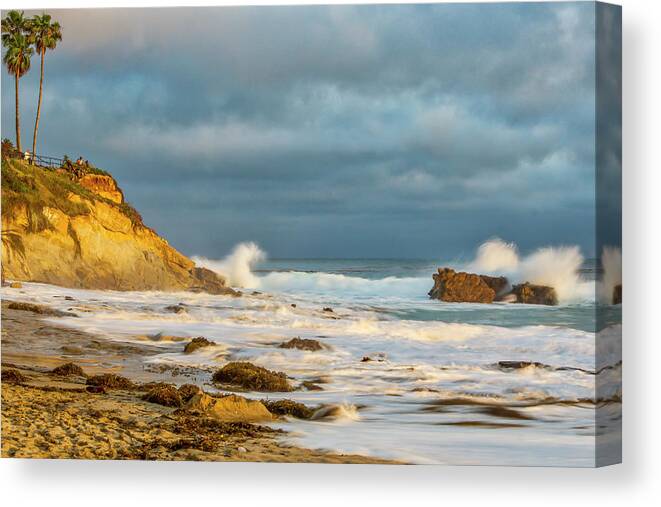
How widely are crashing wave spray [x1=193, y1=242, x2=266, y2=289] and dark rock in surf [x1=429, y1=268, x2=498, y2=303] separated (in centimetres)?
210

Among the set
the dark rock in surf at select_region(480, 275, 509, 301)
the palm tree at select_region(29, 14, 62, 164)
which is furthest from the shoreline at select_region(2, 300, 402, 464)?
the palm tree at select_region(29, 14, 62, 164)

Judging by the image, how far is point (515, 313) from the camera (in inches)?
439

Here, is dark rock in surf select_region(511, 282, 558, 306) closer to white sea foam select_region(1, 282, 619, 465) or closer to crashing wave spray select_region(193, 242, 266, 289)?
white sea foam select_region(1, 282, 619, 465)

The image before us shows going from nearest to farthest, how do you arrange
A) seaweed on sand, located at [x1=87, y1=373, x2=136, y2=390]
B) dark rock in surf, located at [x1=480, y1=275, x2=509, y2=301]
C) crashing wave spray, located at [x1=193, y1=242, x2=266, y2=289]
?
dark rock in surf, located at [x1=480, y1=275, x2=509, y2=301] → seaweed on sand, located at [x1=87, y1=373, x2=136, y2=390] → crashing wave spray, located at [x1=193, y1=242, x2=266, y2=289]

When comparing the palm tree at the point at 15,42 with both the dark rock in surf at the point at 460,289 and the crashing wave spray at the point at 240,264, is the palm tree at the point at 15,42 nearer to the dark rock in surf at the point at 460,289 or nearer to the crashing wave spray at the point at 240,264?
the crashing wave spray at the point at 240,264

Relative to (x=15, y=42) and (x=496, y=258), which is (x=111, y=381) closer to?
(x=15, y=42)

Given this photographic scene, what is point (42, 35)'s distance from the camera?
11.6 metres

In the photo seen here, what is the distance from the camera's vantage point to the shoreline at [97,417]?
36.0 feet

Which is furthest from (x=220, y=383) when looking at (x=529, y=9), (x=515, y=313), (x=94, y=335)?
(x=529, y=9)

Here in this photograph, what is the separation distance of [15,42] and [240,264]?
12.2ft

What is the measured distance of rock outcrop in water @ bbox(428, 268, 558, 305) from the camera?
11172mm

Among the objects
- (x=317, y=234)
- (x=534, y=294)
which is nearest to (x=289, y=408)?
(x=317, y=234)

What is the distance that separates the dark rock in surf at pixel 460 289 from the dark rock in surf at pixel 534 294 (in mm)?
260

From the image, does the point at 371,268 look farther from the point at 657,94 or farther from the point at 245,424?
the point at 657,94
